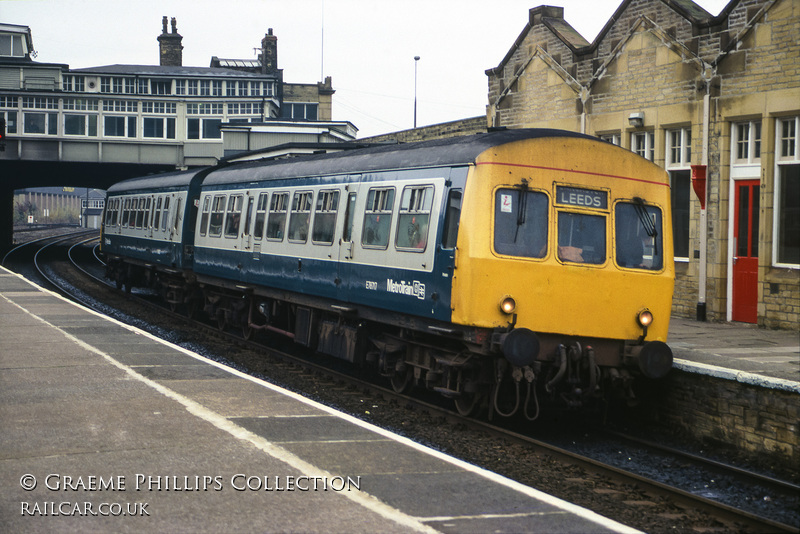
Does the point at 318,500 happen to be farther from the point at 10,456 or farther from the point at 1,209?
the point at 1,209

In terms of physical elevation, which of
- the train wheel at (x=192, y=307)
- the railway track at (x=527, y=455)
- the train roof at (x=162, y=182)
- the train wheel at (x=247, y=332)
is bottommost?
the railway track at (x=527, y=455)

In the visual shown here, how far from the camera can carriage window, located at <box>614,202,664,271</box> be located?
9.62m

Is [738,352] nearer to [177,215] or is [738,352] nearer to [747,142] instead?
[747,142]

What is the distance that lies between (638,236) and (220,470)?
5750 mm

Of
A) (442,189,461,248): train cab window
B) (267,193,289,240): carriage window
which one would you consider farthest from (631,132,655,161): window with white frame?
(442,189,461,248): train cab window

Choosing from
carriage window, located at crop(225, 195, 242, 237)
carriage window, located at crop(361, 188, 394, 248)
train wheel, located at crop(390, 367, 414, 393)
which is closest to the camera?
carriage window, located at crop(361, 188, 394, 248)

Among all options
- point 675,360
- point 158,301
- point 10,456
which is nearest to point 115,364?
point 10,456

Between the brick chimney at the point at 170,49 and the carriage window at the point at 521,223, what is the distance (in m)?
60.3

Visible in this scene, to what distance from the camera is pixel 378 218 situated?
10930mm

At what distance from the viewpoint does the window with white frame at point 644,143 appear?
18.1m

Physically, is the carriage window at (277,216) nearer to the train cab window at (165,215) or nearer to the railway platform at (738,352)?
the railway platform at (738,352)

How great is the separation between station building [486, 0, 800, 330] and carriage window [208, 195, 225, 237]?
27.1 ft

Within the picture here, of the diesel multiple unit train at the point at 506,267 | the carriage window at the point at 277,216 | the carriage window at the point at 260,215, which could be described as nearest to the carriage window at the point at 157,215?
the carriage window at the point at 260,215

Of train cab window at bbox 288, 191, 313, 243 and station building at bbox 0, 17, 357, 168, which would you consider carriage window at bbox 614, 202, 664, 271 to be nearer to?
train cab window at bbox 288, 191, 313, 243
